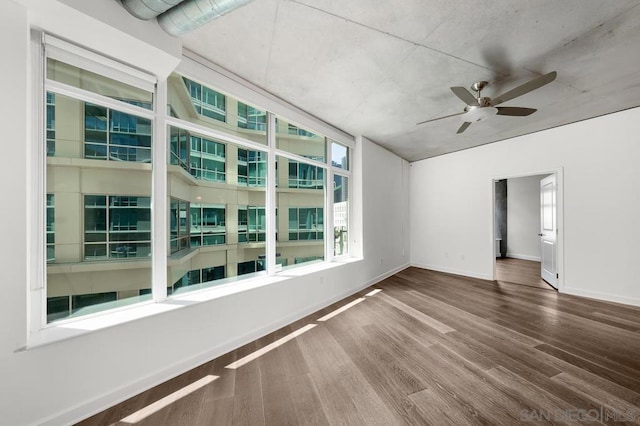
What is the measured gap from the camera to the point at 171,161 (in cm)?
262

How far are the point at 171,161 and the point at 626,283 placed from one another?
6800mm

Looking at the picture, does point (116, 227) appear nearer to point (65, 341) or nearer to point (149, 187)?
point (149, 187)

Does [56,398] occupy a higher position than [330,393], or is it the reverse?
[56,398]

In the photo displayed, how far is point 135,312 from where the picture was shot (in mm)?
2207

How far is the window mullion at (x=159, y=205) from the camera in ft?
7.93

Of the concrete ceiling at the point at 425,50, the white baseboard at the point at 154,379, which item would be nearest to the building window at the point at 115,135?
the concrete ceiling at the point at 425,50

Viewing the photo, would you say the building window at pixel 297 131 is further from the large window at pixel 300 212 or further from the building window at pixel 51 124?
the building window at pixel 51 124

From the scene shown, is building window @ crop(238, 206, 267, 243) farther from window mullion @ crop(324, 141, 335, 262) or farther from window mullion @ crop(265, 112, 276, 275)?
window mullion @ crop(324, 141, 335, 262)

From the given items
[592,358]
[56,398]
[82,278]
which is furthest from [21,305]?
[592,358]

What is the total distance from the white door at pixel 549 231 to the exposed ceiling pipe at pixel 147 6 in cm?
650

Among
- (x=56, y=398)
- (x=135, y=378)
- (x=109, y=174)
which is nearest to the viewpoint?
(x=56, y=398)

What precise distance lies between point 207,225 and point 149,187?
30.0 inches

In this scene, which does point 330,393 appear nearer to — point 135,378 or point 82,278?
point 135,378

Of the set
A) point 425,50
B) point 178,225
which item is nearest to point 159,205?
point 178,225
